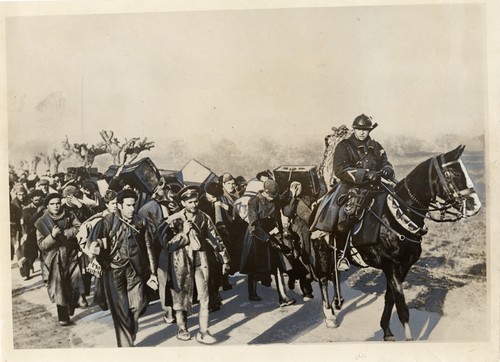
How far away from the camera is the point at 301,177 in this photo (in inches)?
165

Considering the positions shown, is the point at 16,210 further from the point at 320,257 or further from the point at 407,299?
the point at 407,299

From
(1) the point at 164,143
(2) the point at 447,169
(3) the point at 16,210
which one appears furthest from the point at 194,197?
(2) the point at 447,169

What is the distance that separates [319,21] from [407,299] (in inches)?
86.1

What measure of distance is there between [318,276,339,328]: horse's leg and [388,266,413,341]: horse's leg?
476 millimetres

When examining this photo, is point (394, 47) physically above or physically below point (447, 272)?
above

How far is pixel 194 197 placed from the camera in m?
4.20

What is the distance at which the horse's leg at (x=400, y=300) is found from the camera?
419 centimetres

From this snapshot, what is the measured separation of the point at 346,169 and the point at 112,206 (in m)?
1.77

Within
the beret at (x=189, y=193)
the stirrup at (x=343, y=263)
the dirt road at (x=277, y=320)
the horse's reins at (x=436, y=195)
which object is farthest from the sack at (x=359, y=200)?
the beret at (x=189, y=193)

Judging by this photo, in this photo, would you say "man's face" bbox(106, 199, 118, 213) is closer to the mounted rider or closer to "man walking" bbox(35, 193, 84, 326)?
"man walking" bbox(35, 193, 84, 326)

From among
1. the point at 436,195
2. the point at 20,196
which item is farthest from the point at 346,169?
the point at 20,196

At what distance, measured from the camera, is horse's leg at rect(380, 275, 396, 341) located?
420 centimetres

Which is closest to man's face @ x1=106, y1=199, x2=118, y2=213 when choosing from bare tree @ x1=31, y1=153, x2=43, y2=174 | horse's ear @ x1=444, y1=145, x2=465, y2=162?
Answer: bare tree @ x1=31, y1=153, x2=43, y2=174

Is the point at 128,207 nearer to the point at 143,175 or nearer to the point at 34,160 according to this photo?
the point at 143,175
